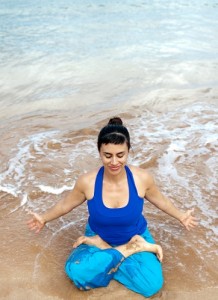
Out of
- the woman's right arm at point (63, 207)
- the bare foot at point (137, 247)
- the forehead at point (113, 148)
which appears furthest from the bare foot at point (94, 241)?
the forehead at point (113, 148)

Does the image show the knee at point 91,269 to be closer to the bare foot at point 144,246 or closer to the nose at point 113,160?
the bare foot at point 144,246

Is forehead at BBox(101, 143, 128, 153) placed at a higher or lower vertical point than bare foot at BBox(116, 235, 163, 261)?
higher

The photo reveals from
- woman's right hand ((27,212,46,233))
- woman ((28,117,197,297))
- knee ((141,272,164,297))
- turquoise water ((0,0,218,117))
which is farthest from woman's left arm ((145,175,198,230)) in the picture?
turquoise water ((0,0,218,117))

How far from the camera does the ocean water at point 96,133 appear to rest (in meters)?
3.10

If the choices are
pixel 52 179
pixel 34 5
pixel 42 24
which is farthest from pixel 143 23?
pixel 52 179

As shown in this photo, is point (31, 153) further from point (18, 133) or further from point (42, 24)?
point (42, 24)

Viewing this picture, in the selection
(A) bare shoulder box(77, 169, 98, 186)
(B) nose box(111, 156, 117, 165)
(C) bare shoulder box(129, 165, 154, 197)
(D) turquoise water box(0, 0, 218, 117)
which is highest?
(B) nose box(111, 156, 117, 165)

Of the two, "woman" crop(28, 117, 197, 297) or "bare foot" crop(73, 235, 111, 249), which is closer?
"woman" crop(28, 117, 197, 297)

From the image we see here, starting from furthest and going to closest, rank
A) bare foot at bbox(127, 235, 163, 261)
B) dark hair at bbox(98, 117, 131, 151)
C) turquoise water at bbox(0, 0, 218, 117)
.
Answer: turquoise water at bbox(0, 0, 218, 117), bare foot at bbox(127, 235, 163, 261), dark hair at bbox(98, 117, 131, 151)

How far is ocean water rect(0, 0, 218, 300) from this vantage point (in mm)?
3100

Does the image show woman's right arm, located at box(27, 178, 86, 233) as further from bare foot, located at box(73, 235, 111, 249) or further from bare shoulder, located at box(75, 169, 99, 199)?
bare foot, located at box(73, 235, 111, 249)

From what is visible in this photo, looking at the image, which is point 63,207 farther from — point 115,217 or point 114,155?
point 114,155

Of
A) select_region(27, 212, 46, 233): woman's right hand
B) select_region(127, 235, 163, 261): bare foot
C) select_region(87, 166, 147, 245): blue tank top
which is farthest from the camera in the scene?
select_region(27, 212, 46, 233): woman's right hand

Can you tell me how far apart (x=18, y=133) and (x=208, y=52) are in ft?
22.5
